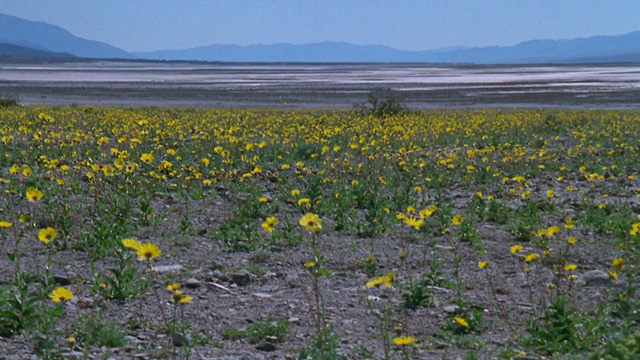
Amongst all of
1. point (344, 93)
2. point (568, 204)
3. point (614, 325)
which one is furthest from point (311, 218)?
point (344, 93)

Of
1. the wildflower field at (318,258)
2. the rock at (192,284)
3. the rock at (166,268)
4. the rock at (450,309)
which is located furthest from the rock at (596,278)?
the rock at (166,268)

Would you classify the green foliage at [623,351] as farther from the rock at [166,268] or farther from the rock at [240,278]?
the rock at [166,268]

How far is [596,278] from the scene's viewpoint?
20.8ft

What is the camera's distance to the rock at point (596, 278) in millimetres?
6270

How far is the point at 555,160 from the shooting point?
1233cm

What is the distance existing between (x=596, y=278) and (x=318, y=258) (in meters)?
2.21

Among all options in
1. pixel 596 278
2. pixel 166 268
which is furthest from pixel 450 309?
pixel 166 268

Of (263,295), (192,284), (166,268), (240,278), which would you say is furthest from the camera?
(166,268)

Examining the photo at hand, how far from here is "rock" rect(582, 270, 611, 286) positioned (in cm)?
627

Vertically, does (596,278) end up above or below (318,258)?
below

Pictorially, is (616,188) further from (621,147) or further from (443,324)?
(443,324)

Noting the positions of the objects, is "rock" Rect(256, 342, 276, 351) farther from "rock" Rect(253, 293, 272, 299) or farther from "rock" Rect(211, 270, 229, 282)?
"rock" Rect(211, 270, 229, 282)

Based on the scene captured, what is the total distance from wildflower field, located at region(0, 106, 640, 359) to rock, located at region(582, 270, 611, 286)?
0.06 feet

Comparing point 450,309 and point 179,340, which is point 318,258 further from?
point 179,340
